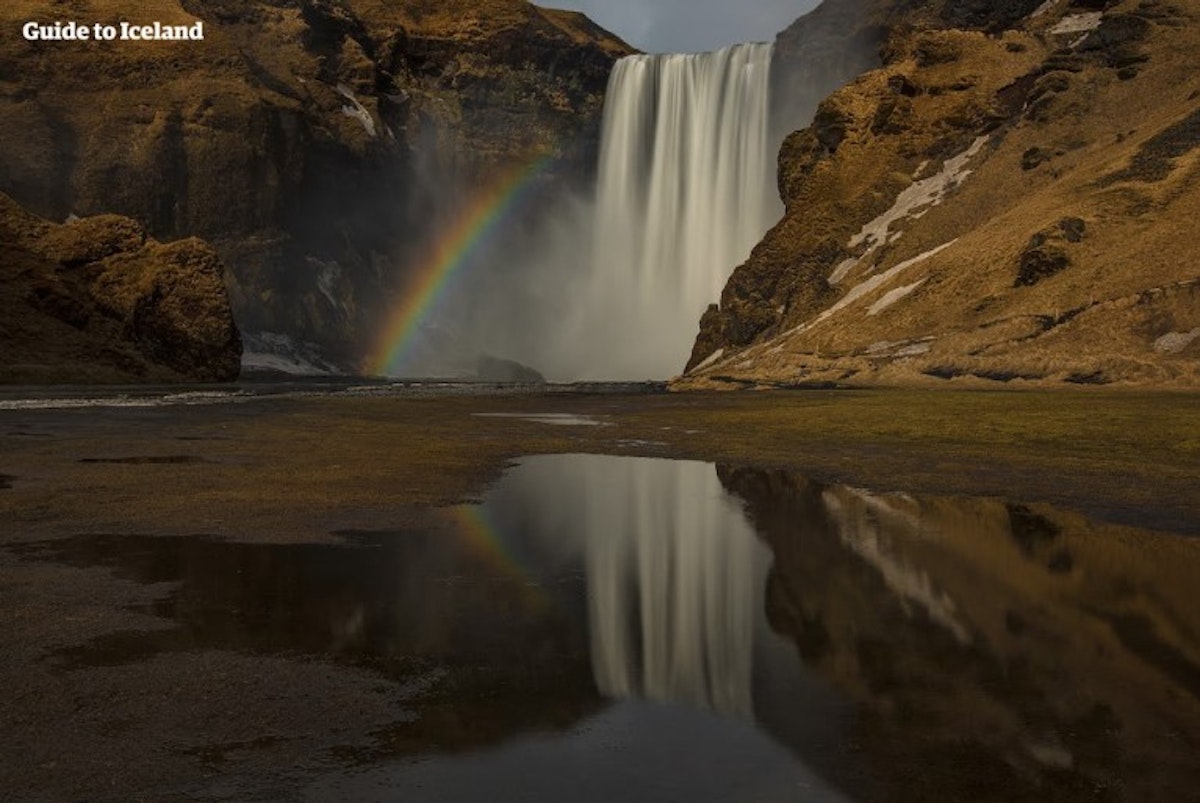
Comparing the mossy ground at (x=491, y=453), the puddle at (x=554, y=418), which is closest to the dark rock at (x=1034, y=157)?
the mossy ground at (x=491, y=453)

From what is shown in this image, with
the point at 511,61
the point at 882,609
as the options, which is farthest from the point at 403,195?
the point at 882,609

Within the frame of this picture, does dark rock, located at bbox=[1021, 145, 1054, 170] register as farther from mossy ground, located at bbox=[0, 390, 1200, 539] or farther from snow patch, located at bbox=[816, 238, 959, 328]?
mossy ground, located at bbox=[0, 390, 1200, 539]

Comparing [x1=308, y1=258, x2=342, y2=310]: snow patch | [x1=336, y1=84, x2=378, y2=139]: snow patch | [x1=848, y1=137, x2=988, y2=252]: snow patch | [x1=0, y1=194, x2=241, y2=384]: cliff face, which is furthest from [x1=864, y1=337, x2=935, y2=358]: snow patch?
[x1=336, y1=84, x2=378, y2=139]: snow patch

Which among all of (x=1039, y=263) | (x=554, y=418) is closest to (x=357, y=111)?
(x=1039, y=263)

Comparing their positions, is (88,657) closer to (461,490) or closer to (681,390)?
(461,490)

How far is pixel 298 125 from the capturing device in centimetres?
14600

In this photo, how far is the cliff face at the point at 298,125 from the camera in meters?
132

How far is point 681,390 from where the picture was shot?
2596 inches

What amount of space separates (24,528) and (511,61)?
181 meters

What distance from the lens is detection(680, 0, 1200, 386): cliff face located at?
49.0 m

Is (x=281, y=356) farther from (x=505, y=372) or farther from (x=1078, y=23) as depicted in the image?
(x=1078, y=23)

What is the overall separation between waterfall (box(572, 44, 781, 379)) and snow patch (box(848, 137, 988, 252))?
30617 millimetres

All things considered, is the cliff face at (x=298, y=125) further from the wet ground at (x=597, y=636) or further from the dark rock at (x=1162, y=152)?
the wet ground at (x=597, y=636)

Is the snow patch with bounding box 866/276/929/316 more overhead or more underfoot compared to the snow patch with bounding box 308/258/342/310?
more underfoot
